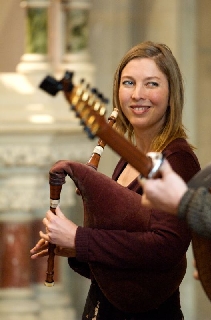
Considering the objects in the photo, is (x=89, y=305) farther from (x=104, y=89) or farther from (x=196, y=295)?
(x=104, y=89)

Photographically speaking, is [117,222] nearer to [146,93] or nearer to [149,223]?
[149,223]

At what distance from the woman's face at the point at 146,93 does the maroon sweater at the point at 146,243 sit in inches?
5.9

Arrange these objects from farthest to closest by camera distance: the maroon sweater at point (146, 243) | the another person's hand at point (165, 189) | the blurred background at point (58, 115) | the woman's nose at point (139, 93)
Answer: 1. the blurred background at point (58, 115)
2. the woman's nose at point (139, 93)
3. the maroon sweater at point (146, 243)
4. the another person's hand at point (165, 189)

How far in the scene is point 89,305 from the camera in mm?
2588

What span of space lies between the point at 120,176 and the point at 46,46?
7.72 ft

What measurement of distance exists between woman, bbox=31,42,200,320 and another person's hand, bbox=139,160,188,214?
16.5 inches

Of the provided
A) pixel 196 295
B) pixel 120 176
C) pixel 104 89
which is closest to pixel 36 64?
pixel 104 89

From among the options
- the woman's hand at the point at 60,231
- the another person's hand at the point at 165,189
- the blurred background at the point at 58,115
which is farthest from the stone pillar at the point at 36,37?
the another person's hand at the point at 165,189

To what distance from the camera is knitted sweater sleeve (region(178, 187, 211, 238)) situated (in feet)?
6.33

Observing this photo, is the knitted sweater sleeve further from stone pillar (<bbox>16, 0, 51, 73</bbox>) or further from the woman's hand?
stone pillar (<bbox>16, 0, 51, 73</bbox>)

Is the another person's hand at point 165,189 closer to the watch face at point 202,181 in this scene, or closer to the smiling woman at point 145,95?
the watch face at point 202,181

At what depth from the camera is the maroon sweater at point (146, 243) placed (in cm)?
234

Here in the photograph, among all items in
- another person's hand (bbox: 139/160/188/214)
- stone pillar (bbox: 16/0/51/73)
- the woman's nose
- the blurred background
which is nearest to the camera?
another person's hand (bbox: 139/160/188/214)

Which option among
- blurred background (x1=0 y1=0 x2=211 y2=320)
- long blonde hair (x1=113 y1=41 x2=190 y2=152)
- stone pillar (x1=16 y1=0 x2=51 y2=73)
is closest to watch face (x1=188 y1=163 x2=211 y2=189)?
long blonde hair (x1=113 y1=41 x2=190 y2=152)
